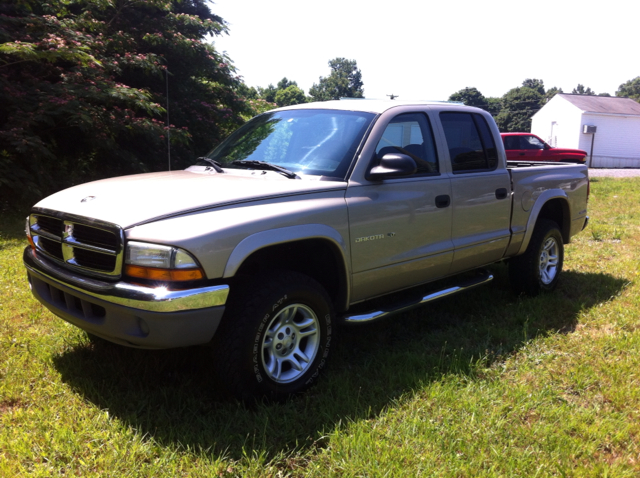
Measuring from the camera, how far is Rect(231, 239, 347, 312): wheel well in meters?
3.32

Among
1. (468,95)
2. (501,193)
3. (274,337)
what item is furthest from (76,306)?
(468,95)

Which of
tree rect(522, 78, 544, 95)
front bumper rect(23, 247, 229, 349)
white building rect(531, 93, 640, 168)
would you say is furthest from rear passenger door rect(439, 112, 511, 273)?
tree rect(522, 78, 544, 95)

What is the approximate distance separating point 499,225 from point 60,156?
9.39 m

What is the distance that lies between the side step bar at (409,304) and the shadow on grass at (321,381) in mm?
355

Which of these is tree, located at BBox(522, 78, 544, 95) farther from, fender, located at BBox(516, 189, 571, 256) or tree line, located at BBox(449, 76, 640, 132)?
fender, located at BBox(516, 189, 571, 256)

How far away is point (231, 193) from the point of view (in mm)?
3104

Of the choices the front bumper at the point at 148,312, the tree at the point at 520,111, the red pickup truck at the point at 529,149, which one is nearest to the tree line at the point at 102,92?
the front bumper at the point at 148,312

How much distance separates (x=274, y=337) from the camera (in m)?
3.13

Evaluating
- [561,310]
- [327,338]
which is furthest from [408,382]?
[561,310]

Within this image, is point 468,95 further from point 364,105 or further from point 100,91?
point 364,105

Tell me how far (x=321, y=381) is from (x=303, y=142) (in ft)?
5.58

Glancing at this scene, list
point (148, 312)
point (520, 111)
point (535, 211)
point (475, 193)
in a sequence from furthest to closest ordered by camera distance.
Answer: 1. point (520, 111)
2. point (535, 211)
3. point (475, 193)
4. point (148, 312)

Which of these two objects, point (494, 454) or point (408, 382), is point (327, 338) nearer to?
point (408, 382)

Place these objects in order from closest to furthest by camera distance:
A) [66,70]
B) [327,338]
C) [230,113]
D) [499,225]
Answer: [327,338] → [499,225] → [66,70] → [230,113]
